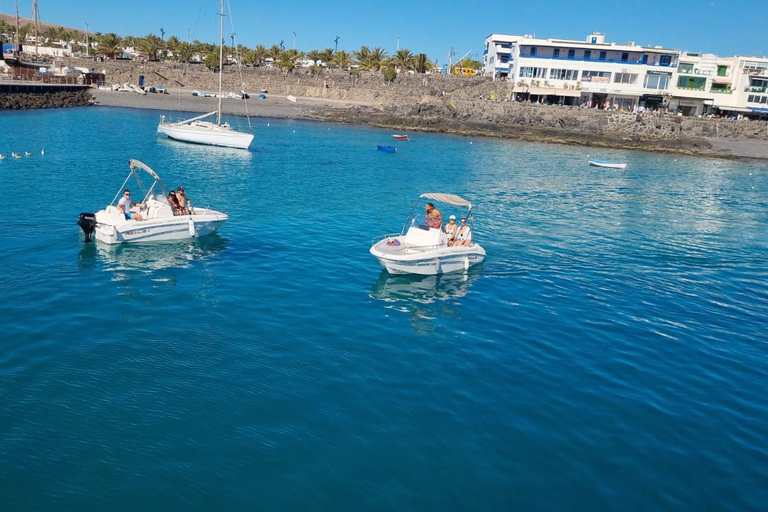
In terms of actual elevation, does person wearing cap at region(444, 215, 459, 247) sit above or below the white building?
below

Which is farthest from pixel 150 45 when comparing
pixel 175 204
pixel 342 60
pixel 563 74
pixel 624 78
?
pixel 175 204

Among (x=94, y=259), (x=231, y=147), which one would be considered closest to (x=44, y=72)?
(x=231, y=147)

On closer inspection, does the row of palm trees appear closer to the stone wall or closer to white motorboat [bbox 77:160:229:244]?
the stone wall

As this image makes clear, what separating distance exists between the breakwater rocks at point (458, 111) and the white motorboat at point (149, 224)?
70.1 metres

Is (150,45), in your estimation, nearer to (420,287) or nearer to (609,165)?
(609,165)

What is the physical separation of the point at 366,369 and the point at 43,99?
293ft

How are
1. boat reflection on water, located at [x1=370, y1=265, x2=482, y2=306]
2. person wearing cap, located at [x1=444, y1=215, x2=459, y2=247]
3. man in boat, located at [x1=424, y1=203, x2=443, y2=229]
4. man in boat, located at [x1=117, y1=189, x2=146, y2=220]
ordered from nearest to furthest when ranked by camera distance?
boat reflection on water, located at [x1=370, y1=265, x2=482, y2=306] < man in boat, located at [x1=424, y1=203, x2=443, y2=229] < person wearing cap, located at [x1=444, y1=215, x2=459, y2=247] < man in boat, located at [x1=117, y1=189, x2=146, y2=220]

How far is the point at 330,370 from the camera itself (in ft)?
50.3

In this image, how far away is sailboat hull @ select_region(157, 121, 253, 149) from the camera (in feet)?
186

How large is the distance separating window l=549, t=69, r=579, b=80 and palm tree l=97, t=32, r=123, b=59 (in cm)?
9448

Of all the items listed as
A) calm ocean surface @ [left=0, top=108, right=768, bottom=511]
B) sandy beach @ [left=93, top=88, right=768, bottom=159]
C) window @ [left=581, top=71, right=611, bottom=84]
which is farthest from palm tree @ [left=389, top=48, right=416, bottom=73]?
calm ocean surface @ [left=0, top=108, right=768, bottom=511]

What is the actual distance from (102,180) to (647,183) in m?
48.1

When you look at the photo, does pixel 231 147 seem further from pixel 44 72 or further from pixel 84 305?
pixel 44 72

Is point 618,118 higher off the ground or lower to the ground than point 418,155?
higher
